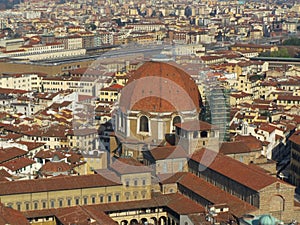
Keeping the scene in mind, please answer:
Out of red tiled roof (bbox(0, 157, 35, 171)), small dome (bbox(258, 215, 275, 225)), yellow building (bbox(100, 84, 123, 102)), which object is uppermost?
small dome (bbox(258, 215, 275, 225))

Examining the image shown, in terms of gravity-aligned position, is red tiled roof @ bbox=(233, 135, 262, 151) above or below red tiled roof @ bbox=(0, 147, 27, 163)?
above

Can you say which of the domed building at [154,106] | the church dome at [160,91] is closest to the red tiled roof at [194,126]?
the domed building at [154,106]

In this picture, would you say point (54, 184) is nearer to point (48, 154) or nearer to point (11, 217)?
point (11, 217)

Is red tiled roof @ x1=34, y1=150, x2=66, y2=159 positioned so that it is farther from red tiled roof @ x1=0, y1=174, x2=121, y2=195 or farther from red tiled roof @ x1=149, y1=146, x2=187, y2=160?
red tiled roof @ x1=0, y1=174, x2=121, y2=195

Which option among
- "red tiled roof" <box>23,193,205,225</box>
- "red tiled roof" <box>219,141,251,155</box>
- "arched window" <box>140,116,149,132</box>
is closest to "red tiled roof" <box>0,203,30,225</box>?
"red tiled roof" <box>23,193,205,225</box>

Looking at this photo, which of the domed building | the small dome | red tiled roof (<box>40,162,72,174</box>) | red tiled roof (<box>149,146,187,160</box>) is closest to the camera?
the small dome

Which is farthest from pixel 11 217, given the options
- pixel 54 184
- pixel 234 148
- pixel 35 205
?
pixel 234 148

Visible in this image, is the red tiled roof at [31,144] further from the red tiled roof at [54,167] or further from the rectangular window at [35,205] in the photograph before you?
the rectangular window at [35,205]
